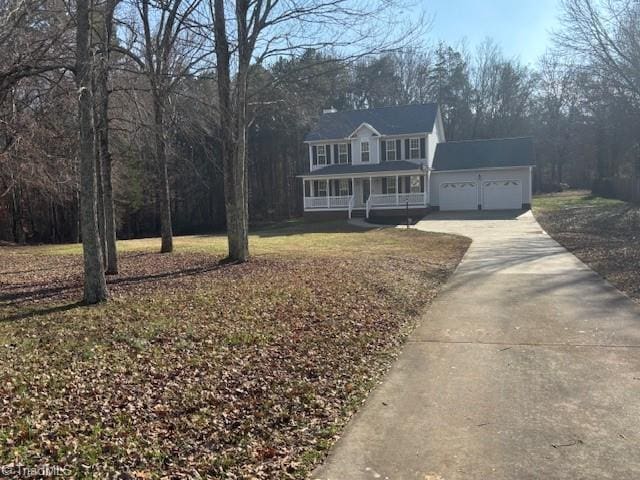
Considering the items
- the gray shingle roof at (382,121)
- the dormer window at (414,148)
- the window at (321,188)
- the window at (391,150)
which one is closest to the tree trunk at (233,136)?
the gray shingle roof at (382,121)

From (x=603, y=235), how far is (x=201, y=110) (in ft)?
51.0

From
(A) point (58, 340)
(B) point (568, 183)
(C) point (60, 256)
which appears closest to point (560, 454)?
(A) point (58, 340)

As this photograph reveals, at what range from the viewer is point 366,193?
121 ft

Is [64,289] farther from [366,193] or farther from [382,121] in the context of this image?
[382,121]

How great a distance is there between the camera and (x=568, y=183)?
66.4m

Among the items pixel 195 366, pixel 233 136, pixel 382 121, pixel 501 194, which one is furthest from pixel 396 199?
pixel 195 366

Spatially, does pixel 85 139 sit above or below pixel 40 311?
above

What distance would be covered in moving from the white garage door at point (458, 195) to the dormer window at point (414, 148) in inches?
109

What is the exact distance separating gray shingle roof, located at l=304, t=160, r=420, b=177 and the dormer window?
2.08 ft

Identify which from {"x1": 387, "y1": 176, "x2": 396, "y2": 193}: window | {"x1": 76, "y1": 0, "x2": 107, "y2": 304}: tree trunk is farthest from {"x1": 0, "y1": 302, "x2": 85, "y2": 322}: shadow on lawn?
{"x1": 387, "y1": 176, "x2": 396, "y2": 193}: window

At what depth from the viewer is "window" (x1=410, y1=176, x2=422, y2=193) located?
35.1 metres

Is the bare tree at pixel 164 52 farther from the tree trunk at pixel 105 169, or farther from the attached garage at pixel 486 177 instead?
the attached garage at pixel 486 177

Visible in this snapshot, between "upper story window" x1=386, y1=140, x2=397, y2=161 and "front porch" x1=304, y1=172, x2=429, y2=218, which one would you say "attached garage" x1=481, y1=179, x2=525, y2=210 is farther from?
"upper story window" x1=386, y1=140, x2=397, y2=161

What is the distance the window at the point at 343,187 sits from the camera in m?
Result: 37.1
